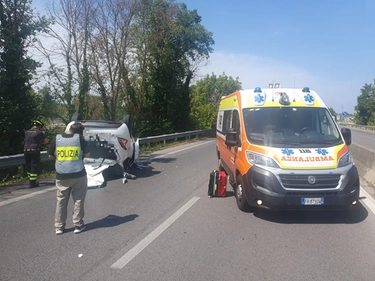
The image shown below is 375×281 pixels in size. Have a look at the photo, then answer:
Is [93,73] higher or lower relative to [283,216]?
higher

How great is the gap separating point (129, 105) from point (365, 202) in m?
23.5

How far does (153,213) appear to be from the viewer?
671 centimetres

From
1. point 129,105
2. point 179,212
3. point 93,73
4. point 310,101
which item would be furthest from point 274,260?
point 129,105

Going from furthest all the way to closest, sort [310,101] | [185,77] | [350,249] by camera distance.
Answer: [185,77], [310,101], [350,249]

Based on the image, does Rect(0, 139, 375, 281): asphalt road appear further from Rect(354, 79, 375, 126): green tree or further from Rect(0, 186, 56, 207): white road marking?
Rect(354, 79, 375, 126): green tree

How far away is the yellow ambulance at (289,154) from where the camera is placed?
585cm

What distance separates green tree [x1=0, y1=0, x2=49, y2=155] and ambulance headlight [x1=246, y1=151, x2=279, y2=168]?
11336mm

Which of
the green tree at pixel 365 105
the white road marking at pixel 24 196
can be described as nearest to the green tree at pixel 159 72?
the white road marking at pixel 24 196

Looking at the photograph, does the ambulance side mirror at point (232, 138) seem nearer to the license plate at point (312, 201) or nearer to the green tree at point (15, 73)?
the license plate at point (312, 201)

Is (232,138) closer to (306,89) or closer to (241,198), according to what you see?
(241,198)

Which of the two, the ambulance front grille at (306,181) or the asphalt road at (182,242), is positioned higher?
the ambulance front grille at (306,181)

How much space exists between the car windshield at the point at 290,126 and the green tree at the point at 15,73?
11.0 meters

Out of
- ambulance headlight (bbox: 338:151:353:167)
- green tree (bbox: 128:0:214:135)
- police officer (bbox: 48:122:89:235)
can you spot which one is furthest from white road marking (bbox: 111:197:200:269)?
green tree (bbox: 128:0:214:135)

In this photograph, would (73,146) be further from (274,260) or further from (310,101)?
(310,101)
